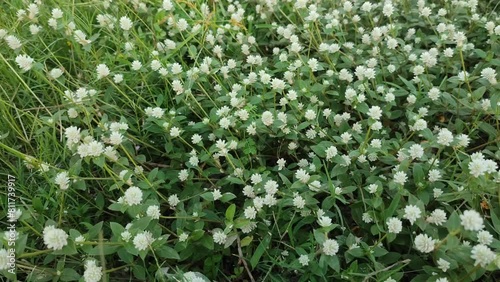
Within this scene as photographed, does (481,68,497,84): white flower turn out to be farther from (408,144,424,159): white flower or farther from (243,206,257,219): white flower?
(243,206,257,219): white flower

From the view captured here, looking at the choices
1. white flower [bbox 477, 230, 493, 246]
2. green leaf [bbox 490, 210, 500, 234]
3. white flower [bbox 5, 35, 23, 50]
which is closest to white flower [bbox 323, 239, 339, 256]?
white flower [bbox 477, 230, 493, 246]

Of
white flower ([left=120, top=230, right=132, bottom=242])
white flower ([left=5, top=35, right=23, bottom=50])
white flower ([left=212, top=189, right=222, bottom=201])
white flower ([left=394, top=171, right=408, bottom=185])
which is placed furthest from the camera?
white flower ([left=5, top=35, right=23, bottom=50])

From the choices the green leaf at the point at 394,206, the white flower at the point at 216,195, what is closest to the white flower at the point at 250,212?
the white flower at the point at 216,195

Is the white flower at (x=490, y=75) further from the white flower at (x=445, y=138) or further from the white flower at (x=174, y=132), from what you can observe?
the white flower at (x=174, y=132)

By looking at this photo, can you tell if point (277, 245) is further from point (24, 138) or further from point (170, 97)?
point (24, 138)

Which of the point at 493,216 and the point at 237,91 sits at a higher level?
the point at 237,91

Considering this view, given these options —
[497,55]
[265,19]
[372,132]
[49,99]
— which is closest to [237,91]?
[372,132]
